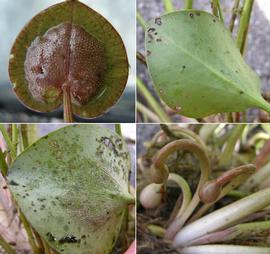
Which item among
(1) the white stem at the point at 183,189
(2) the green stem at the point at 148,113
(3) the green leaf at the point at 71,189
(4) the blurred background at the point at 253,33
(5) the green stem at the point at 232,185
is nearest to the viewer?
(3) the green leaf at the point at 71,189

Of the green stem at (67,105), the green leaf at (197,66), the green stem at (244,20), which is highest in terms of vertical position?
the green stem at (244,20)

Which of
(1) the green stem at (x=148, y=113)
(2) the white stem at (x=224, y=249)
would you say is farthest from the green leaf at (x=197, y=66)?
(1) the green stem at (x=148, y=113)

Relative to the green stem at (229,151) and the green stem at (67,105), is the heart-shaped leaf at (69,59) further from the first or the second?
the green stem at (229,151)

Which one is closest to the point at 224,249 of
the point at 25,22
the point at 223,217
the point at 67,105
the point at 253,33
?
the point at 223,217

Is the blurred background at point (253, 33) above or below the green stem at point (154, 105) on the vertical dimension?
above

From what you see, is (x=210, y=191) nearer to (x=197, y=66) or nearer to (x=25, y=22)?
(x=197, y=66)

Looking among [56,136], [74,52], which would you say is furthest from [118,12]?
[56,136]
